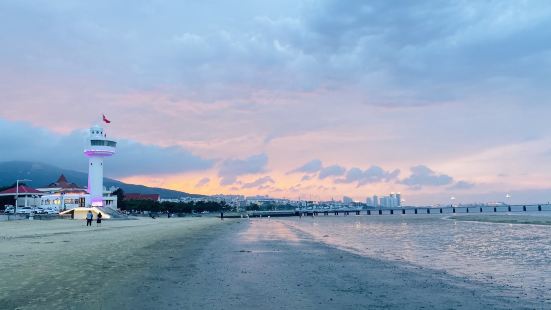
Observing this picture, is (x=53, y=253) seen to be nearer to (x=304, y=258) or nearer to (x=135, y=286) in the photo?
(x=135, y=286)

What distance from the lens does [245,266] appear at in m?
18.4

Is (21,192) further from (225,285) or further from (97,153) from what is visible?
(225,285)

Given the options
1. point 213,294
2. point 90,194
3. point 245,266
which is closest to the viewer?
→ point 213,294

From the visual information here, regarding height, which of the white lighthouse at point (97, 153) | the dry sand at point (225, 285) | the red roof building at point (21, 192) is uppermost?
the white lighthouse at point (97, 153)

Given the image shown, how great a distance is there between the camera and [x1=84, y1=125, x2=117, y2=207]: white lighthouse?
10144cm

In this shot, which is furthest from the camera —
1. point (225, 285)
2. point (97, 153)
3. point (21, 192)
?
point (21, 192)

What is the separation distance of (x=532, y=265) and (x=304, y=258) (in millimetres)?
10803

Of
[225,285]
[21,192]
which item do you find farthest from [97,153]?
[225,285]

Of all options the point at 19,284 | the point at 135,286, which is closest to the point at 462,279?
the point at 135,286

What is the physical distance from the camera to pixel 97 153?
4126 inches

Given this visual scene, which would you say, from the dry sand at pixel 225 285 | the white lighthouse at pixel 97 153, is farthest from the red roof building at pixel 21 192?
the dry sand at pixel 225 285

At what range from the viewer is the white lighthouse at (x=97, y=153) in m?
101

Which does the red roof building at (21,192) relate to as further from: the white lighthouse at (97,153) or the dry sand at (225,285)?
the dry sand at (225,285)

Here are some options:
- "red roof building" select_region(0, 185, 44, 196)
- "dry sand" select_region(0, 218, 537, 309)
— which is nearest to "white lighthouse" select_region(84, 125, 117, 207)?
"red roof building" select_region(0, 185, 44, 196)
